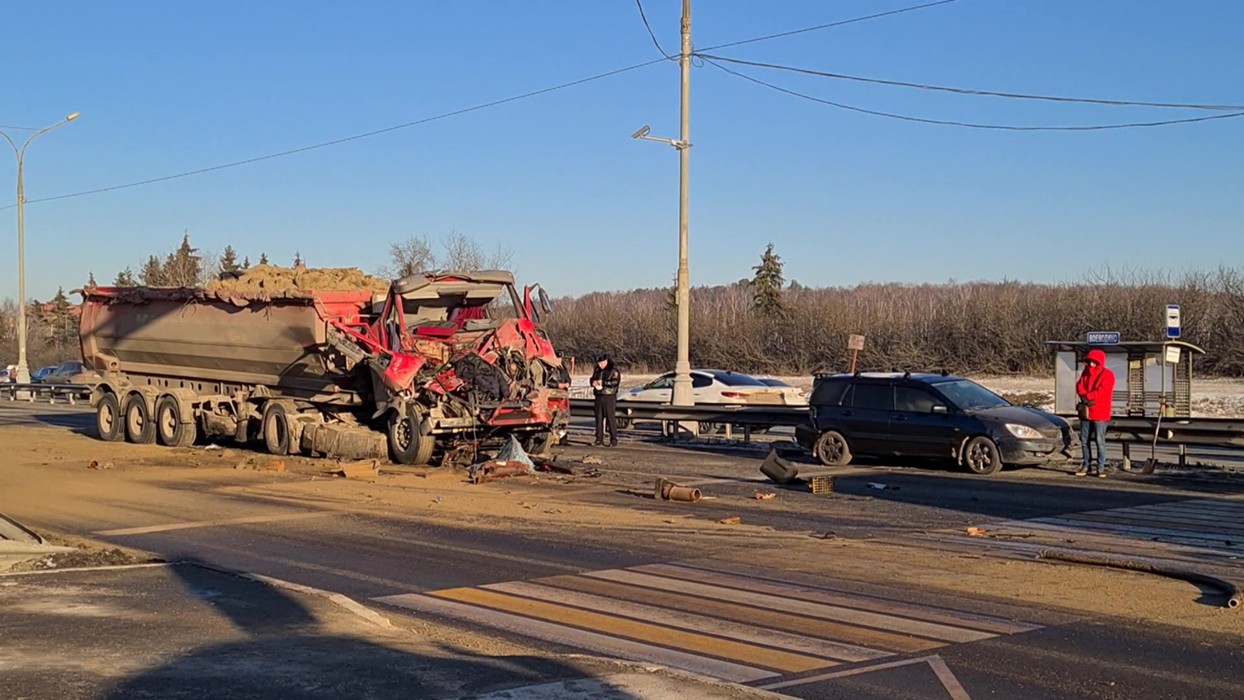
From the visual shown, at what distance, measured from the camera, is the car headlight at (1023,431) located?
1878 cm

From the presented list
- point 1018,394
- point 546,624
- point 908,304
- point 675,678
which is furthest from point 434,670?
point 908,304

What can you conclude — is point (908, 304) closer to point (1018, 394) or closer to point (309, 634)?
point (1018, 394)

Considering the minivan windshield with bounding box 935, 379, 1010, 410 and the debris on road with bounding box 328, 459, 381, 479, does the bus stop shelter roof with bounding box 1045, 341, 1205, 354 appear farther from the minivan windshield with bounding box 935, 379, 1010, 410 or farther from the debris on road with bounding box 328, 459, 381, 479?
the debris on road with bounding box 328, 459, 381, 479

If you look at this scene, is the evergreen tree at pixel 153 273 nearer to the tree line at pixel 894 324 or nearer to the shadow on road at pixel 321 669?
the tree line at pixel 894 324

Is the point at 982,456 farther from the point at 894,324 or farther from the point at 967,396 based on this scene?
the point at 894,324

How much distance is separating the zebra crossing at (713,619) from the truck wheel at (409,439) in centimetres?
913

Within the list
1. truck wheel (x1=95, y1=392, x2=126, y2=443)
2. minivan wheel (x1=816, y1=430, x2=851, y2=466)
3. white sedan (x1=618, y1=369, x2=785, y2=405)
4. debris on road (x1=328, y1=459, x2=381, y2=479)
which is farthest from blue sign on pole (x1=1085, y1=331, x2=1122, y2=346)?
truck wheel (x1=95, y1=392, x2=126, y2=443)

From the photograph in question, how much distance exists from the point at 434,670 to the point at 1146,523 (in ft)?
29.9

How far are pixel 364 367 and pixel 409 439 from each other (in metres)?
1.66

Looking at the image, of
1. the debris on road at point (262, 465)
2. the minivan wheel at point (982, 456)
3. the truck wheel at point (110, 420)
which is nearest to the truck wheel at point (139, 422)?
the truck wheel at point (110, 420)

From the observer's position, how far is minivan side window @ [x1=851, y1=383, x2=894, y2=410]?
20.2 m

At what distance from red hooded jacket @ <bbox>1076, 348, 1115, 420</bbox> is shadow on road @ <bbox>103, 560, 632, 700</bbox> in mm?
13490

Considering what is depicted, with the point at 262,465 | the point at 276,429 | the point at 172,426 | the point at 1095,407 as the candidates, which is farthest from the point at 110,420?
the point at 1095,407

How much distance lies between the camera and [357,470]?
738 inches
